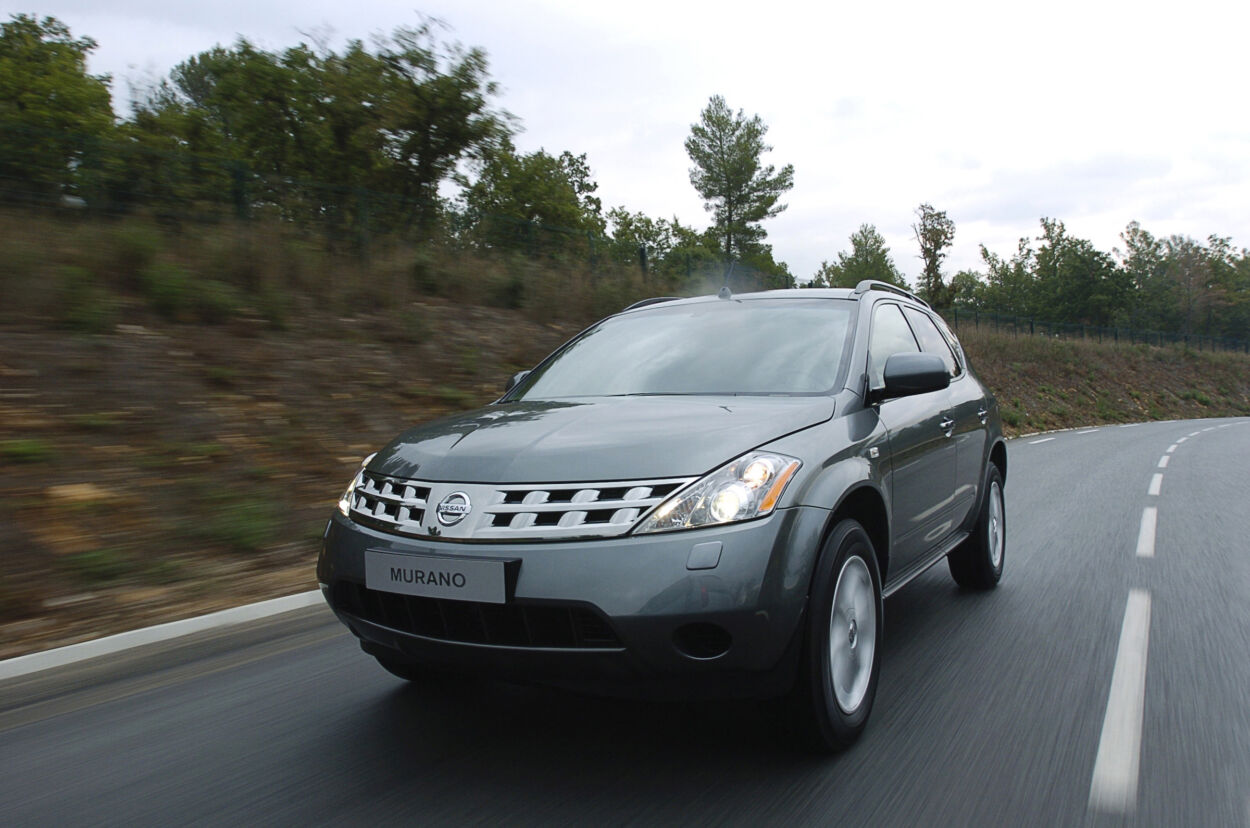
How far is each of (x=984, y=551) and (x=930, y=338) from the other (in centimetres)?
125

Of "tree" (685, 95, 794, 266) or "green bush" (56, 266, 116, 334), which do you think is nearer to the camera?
"green bush" (56, 266, 116, 334)

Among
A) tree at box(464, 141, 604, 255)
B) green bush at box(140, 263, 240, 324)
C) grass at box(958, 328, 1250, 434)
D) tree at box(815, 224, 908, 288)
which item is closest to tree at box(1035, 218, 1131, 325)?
tree at box(815, 224, 908, 288)

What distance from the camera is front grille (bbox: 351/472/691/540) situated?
9.03ft

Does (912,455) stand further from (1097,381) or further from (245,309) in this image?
(1097,381)

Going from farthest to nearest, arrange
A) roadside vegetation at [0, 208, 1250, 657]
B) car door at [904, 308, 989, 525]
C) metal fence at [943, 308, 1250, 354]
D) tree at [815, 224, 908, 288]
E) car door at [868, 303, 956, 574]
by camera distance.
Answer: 1. tree at [815, 224, 908, 288]
2. metal fence at [943, 308, 1250, 354]
3. roadside vegetation at [0, 208, 1250, 657]
4. car door at [904, 308, 989, 525]
5. car door at [868, 303, 956, 574]

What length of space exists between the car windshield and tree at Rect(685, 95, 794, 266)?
6050cm

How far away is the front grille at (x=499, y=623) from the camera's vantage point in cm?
271

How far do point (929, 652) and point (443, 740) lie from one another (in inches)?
88.5

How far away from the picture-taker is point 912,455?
13.5 feet

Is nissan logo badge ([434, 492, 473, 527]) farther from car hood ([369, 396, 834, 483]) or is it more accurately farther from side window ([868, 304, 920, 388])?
side window ([868, 304, 920, 388])

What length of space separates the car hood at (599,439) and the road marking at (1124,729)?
1.42 m

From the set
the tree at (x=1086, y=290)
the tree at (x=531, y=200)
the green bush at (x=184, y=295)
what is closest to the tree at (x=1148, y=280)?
the tree at (x=1086, y=290)

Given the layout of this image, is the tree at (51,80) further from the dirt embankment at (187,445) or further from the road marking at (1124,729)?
the road marking at (1124,729)

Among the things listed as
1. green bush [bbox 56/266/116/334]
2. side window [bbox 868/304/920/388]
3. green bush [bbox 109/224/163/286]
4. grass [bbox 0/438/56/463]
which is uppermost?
green bush [bbox 109/224/163/286]
